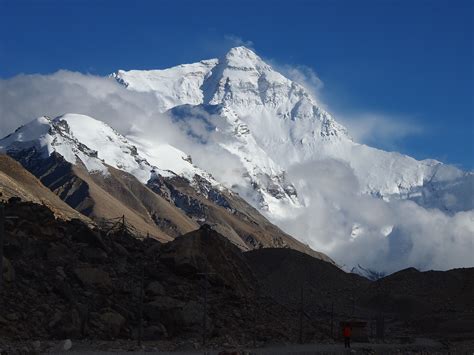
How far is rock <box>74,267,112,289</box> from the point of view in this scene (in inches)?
1859

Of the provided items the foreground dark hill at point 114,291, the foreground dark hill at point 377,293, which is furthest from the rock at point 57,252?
the foreground dark hill at point 377,293

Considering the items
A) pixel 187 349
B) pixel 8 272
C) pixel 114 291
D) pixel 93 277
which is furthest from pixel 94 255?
pixel 187 349

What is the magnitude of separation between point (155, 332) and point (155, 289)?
18.7 ft

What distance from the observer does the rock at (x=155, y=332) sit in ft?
147

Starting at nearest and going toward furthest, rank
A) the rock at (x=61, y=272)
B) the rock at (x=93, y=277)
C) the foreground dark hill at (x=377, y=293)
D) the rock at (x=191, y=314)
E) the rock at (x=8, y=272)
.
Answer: the rock at (x=8, y=272) < the rock at (x=61, y=272) < the rock at (x=93, y=277) < the rock at (x=191, y=314) < the foreground dark hill at (x=377, y=293)

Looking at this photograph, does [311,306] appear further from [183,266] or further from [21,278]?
[21,278]

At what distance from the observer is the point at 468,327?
281 feet

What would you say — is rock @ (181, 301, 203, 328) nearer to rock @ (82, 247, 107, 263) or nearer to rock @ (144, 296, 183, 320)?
rock @ (144, 296, 183, 320)

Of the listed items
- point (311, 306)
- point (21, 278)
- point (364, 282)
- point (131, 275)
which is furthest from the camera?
point (364, 282)

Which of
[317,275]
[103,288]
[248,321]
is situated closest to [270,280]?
[317,275]

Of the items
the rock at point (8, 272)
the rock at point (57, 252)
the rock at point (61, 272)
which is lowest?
the rock at point (8, 272)

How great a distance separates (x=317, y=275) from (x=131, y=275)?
6321 cm

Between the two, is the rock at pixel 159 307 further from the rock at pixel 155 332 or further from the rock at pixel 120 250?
the rock at pixel 120 250

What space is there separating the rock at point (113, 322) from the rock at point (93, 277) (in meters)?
3.25
